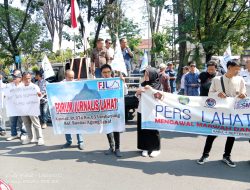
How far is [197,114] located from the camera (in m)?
6.00

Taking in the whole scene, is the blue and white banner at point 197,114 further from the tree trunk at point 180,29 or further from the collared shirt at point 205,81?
the tree trunk at point 180,29

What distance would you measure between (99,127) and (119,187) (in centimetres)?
196

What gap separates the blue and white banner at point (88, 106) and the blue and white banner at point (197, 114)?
621 mm

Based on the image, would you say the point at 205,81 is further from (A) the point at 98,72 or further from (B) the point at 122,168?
(A) the point at 98,72

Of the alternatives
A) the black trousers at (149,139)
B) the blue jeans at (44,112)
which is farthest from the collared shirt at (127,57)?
the black trousers at (149,139)

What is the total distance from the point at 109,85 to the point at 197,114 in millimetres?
1780

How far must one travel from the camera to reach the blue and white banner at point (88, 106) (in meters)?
6.62

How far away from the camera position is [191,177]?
17.4 ft

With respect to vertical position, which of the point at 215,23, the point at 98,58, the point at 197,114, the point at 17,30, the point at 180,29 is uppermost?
the point at 17,30

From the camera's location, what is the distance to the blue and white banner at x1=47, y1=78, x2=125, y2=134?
6621mm

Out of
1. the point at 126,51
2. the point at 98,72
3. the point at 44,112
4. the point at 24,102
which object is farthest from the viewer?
the point at 126,51

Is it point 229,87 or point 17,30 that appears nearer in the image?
point 229,87

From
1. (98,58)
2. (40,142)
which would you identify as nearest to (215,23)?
(98,58)

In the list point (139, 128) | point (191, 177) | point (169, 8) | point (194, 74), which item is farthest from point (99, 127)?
point (169, 8)
